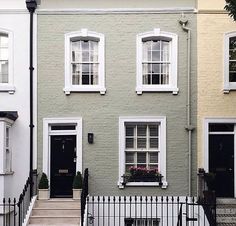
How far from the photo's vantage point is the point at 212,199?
16062 millimetres

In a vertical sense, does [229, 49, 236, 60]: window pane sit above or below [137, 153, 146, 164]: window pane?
above

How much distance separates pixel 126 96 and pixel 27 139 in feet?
12.2

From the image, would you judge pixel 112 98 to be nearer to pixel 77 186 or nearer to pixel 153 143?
pixel 153 143

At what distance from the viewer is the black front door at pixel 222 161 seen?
1930cm

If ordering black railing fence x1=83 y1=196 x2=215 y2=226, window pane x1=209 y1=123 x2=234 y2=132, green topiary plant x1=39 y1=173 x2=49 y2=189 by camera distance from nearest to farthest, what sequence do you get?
1. black railing fence x1=83 y1=196 x2=215 y2=226
2. green topiary plant x1=39 y1=173 x2=49 y2=189
3. window pane x1=209 y1=123 x2=234 y2=132

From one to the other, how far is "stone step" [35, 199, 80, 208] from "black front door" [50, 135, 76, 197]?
0.86m

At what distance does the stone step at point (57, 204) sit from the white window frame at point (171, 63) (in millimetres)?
4362

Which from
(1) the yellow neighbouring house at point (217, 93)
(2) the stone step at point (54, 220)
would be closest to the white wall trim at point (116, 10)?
(1) the yellow neighbouring house at point (217, 93)

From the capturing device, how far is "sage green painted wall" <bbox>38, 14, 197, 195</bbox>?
19.0m

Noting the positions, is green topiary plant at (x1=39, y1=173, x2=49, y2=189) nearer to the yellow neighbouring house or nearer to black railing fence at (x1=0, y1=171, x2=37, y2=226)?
black railing fence at (x1=0, y1=171, x2=37, y2=226)

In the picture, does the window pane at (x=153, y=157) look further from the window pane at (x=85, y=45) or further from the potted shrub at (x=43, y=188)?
the window pane at (x=85, y=45)

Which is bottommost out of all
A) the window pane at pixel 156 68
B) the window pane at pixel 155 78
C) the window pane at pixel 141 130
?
the window pane at pixel 141 130

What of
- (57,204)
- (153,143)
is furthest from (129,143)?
(57,204)

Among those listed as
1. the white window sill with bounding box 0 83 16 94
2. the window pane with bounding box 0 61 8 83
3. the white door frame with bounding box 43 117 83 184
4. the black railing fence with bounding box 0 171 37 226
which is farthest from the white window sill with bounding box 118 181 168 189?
the window pane with bounding box 0 61 8 83
